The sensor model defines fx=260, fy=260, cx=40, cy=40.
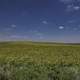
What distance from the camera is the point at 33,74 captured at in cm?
1004

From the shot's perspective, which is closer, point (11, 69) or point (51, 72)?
point (51, 72)

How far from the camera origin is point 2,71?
10.4 m

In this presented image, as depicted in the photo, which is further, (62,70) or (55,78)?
(62,70)

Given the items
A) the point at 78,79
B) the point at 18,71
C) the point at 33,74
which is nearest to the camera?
the point at 78,79

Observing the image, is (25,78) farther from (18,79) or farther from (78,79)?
(78,79)

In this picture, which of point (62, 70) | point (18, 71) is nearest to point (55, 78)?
point (62, 70)

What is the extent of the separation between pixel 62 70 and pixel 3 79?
2502 millimetres

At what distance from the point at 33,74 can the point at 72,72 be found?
153cm

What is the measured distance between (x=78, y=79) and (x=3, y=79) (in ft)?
9.36

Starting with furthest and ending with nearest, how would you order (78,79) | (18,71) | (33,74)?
(18,71) → (33,74) → (78,79)

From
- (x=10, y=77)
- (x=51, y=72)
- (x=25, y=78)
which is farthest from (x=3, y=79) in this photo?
(x=51, y=72)

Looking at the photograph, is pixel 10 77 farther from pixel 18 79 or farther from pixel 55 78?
pixel 55 78

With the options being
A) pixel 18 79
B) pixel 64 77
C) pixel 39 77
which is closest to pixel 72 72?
pixel 64 77

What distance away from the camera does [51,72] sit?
10250 millimetres
